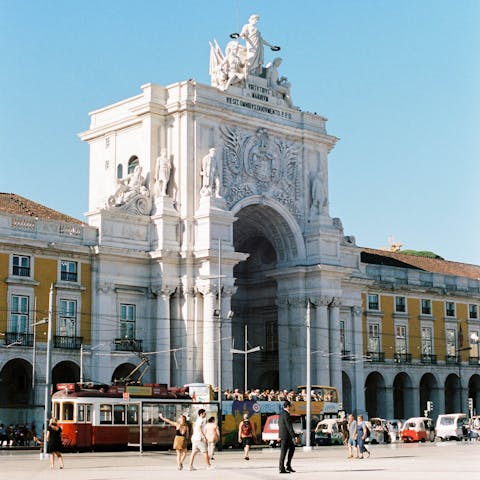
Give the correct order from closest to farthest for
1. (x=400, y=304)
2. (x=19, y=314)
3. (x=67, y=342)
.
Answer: (x=19, y=314) → (x=67, y=342) → (x=400, y=304)

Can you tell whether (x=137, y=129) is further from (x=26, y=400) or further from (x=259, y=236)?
(x=26, y=400)

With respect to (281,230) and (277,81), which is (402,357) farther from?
(277,81)

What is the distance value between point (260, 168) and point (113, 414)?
84.3ft

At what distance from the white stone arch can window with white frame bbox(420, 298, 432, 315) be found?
19065 millimetres

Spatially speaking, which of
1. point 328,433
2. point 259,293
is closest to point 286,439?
point 328,433

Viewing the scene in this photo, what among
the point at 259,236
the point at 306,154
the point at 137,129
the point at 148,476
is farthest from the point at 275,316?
the point at 148,476

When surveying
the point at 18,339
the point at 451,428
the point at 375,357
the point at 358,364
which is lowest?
the point at 451,428

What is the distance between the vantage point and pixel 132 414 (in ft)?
157

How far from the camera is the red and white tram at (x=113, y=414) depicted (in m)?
46.3

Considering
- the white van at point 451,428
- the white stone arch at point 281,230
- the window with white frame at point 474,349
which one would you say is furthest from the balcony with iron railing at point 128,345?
the window with white frame at point 474,349

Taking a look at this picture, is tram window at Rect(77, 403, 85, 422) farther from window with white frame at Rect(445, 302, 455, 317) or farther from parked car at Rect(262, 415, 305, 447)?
window with white frame at Rect(445, 302, 455, 317)

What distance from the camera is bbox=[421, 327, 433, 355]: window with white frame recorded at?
85.1 m

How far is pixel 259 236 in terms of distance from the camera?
74.3 meters

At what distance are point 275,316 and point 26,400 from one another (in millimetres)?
21397
